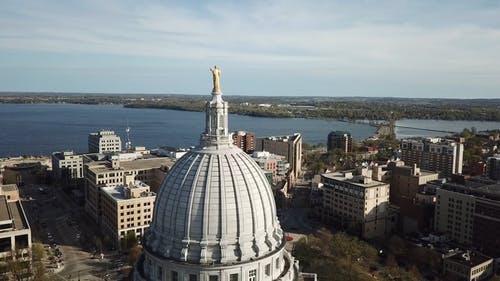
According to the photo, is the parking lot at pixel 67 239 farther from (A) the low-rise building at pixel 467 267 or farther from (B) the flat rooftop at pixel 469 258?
(B) the flat rooftop at pixel 469 258

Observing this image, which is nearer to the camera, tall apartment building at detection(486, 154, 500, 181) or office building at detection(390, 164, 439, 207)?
office building at detection(390, 164, 439, 207)

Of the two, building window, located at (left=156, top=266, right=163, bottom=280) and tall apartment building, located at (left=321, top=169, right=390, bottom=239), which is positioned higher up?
building window, located at (left=156, top=266, right=163, bottom=280)

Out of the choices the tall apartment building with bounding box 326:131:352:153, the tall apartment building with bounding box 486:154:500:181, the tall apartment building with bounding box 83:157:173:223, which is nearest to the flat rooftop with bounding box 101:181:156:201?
the tall apartment building with bounding box 83:157:173:223

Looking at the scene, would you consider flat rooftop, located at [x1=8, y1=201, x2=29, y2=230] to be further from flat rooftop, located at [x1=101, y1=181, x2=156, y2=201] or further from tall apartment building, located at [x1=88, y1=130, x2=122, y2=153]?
tall apartment building, located at [x1=88, y1=130, x2=122, y2=153]

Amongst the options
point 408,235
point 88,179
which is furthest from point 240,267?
point 88,179

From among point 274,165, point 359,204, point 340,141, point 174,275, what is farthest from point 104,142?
point 174,275

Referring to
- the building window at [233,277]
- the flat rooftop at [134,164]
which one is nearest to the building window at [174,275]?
the building window at [233,277]
